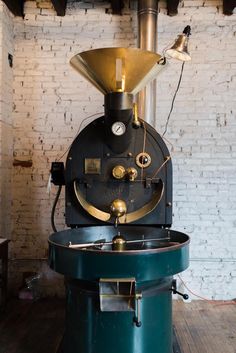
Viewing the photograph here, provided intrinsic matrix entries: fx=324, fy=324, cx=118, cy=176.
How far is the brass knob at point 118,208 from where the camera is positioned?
6.32 feet

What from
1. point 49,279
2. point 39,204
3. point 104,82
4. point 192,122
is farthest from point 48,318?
point 192,122

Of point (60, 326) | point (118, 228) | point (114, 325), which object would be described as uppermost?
point (118, 228)

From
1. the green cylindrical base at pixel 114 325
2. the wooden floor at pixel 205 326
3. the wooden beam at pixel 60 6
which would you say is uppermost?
the wooden beam at pixel 60 6

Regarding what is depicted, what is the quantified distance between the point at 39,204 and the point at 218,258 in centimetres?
175

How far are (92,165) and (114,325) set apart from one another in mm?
943

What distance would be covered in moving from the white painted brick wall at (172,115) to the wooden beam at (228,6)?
0.06 metres

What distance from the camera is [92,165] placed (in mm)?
2066

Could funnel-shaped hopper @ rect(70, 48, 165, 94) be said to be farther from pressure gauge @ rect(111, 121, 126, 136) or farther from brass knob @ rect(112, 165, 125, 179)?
brass knob @ rect(112, 165, 125, 179)

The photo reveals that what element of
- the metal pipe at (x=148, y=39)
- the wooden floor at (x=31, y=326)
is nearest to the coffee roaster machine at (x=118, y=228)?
the wooden floor at (x=31, y=326)

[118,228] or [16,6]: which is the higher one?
[16,6]

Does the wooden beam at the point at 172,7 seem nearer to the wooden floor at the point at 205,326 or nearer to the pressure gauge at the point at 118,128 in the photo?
the pressure gauge at the point at 118,128

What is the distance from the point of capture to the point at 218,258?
3018 millimetres

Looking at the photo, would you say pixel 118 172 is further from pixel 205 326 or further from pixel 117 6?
pixel 117 6

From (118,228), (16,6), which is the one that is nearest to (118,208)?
(118,228)
